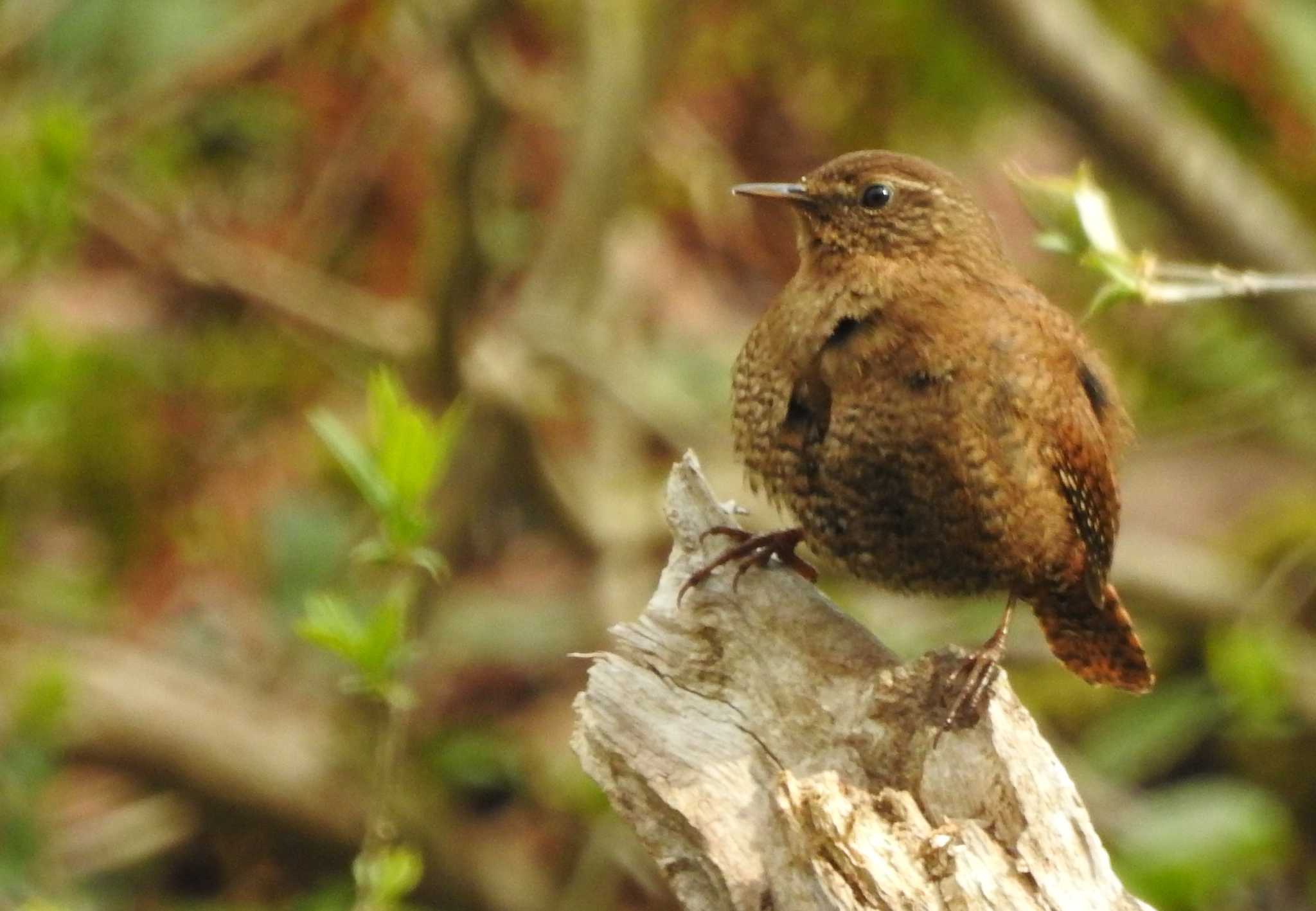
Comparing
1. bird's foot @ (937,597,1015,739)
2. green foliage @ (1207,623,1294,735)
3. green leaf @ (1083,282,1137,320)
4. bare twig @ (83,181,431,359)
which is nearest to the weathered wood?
bird's foot @ (937,597,1015,739)

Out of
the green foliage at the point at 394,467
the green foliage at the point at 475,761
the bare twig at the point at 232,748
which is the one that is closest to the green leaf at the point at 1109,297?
the green foliage at the point at 394,467

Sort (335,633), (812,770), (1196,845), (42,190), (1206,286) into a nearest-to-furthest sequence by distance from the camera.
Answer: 1. (335,633)
2. (812,770)
3. (1206,286)
4. (42,190)
5. (1196,845)

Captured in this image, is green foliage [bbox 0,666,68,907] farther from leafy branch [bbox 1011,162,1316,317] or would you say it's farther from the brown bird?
leafy branch [bbox 1011,162,1316,317]

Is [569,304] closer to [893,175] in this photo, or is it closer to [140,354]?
[140,354]

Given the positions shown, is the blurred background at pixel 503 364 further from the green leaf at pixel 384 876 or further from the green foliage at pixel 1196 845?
the green leaf at pixel 384 876

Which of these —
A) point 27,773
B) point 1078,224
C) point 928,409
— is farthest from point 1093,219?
point 27,773

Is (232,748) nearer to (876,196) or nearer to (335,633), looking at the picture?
(876,196)
